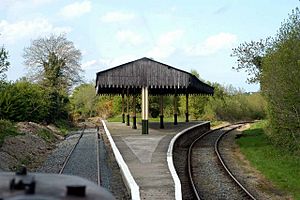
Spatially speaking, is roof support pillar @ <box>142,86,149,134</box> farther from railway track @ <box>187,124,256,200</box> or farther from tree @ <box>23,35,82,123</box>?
tree @ <box>23,35,82,123</box>

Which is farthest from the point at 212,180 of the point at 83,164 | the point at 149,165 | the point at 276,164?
the point at 83,164

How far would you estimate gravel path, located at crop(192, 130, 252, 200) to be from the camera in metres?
14.4

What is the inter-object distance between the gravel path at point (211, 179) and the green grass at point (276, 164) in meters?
1.60

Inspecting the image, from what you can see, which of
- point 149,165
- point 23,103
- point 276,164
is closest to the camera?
point 149,165

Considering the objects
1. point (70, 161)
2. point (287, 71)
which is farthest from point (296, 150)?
point (70, 161)

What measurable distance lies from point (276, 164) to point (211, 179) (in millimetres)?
4193

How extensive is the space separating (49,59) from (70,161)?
152 feet

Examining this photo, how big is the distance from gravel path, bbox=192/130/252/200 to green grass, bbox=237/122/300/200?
160cm

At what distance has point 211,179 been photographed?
17.2m

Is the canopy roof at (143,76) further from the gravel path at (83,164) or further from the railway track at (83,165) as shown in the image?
the railway track at (83,165)

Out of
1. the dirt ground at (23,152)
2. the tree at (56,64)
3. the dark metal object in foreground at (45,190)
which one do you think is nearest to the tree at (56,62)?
the tree at (56,64)

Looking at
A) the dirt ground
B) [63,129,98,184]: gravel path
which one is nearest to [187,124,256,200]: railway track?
[63,129,98,184]: gravel path

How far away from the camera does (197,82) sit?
107 ft

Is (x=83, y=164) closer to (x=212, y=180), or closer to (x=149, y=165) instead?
(x=149, y=165)
